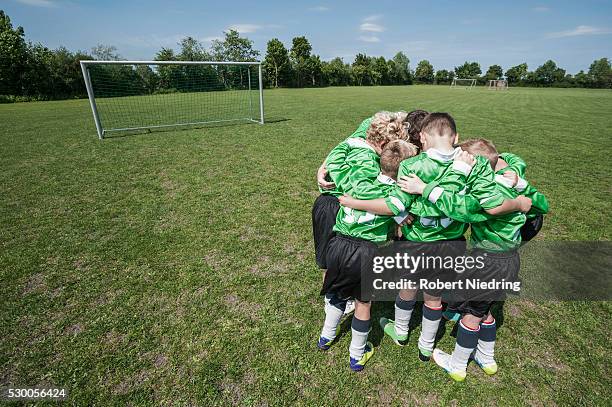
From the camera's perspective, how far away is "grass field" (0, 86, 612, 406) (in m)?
2.22

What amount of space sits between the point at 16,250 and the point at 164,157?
452 cm

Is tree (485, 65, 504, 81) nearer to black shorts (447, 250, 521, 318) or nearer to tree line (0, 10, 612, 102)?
tree line (0, 10, 612, 102)

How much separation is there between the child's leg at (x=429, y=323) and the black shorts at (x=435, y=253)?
20 centimetres

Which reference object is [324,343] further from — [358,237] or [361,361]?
[358,237]

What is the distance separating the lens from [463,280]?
2068mm

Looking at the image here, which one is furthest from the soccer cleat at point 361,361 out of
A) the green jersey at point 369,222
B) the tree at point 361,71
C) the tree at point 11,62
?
the tree at point 361,71

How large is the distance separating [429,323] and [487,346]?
0.46 metres

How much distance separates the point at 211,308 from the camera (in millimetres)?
2963

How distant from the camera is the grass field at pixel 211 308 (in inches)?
87.6

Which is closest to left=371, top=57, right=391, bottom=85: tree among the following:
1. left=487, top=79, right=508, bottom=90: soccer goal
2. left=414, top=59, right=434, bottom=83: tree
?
left=414, top=59, right=434, bottom=83: tree

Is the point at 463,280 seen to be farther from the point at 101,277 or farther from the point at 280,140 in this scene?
the point at 280,140

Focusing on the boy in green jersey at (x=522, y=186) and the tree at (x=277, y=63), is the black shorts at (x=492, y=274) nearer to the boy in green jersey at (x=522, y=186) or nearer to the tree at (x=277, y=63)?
the boy in green jersey at (x=522, y=186)

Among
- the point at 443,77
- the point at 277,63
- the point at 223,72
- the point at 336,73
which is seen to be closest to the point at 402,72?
the point at 443,77

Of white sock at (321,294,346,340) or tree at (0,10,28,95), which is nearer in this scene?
white sock at (321,294,346,340)
